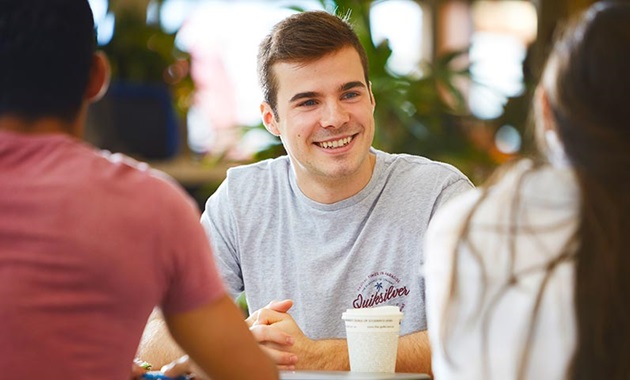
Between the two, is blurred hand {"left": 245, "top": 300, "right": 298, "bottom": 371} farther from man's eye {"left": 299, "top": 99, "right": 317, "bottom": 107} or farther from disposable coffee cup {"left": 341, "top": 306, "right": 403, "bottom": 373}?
man's eye {"left": 299, "top": 99, "right": 317, "bottom": 107}

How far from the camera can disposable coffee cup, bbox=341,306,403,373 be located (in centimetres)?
193

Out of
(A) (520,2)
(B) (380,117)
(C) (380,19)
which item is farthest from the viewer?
(A) (520,2)

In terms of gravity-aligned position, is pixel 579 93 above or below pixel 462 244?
above

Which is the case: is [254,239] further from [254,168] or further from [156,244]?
[156,244]

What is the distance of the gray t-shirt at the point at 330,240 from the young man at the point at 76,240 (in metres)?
1.04

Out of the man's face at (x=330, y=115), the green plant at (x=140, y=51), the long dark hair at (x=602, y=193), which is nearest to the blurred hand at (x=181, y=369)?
the long dark hair at (x=602, y=193)

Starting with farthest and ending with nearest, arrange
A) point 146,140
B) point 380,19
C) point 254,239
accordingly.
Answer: point 380,19, point 146,140, point 254,239

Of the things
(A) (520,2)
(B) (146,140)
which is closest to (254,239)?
(B) (146,140)

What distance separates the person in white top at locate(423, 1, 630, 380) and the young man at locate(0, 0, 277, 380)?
312 millimetres

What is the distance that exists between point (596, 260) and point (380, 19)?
568cm

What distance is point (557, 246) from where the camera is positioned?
1376mm

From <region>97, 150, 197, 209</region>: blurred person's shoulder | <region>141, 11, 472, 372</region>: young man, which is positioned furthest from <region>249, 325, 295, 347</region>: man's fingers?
<region>97, 150, 197, 209</region>: blurred person's shoulder

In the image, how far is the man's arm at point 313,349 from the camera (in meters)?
2.12

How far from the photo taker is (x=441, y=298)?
56.9 inches
